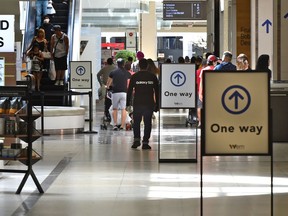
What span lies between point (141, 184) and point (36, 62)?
1097cm

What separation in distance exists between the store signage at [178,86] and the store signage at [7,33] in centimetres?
272

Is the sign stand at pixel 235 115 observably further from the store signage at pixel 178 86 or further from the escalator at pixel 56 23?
the escalator at pixel 56 23

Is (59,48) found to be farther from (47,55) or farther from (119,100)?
(119,100)

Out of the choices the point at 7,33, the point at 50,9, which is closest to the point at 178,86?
the point at 7,33

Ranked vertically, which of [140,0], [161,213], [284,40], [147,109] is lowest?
[161,213]

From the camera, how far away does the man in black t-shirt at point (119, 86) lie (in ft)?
60.7

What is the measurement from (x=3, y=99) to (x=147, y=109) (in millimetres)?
4610

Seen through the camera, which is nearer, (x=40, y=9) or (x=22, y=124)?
(x=22, y=124)

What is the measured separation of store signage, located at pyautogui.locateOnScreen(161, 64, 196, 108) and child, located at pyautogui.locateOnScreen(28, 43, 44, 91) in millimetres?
8473

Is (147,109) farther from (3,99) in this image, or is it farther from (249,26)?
(249,26)

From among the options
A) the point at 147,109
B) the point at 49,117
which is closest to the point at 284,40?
the point at 147,109

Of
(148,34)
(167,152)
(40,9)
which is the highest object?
(148,34)

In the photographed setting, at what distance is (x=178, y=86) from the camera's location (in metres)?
12.6

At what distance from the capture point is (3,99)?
10.1 m
